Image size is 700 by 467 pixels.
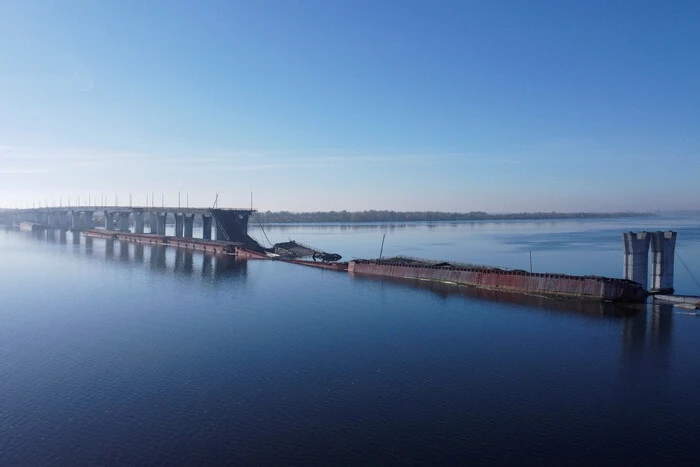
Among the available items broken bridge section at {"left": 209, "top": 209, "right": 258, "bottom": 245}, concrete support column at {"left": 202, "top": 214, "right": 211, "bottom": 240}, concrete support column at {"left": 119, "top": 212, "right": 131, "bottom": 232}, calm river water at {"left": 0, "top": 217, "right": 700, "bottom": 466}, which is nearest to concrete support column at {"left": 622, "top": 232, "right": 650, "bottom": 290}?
calm river water at {"left": 0, "top": 217, "right": 700, "bottom": 466}

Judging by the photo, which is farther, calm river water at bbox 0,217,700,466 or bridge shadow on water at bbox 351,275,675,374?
bridge shadow on water at bbox 351,275,675,374

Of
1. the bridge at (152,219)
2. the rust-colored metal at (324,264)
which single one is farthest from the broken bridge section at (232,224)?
the rust-colored metal at (324,264)

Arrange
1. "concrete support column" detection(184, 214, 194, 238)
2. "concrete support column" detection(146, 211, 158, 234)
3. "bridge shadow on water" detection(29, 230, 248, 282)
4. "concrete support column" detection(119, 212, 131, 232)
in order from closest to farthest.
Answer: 1. "bridge shadow on water" detection(29, 230, 248, 282)
2. "concrete support column" detection(184, 214, 194, 238)
3. "concrete support column" detection(146, 211, 158, 234)
4. "concrete support column" detection(119, 212, 131, 232)

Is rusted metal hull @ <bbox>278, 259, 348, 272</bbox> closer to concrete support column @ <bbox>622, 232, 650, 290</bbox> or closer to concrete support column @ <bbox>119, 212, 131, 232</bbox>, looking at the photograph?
concrete support column @ <bbox>622, 232, 650, 290</bbox>

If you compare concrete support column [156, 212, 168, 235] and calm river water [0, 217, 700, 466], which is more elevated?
concrete support column [156, 212, 168, 235]

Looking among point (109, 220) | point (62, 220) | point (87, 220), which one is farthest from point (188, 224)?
point (62, 220)

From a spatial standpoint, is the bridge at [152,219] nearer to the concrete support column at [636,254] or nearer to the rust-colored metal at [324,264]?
the rust-colored metal at [324,264]
